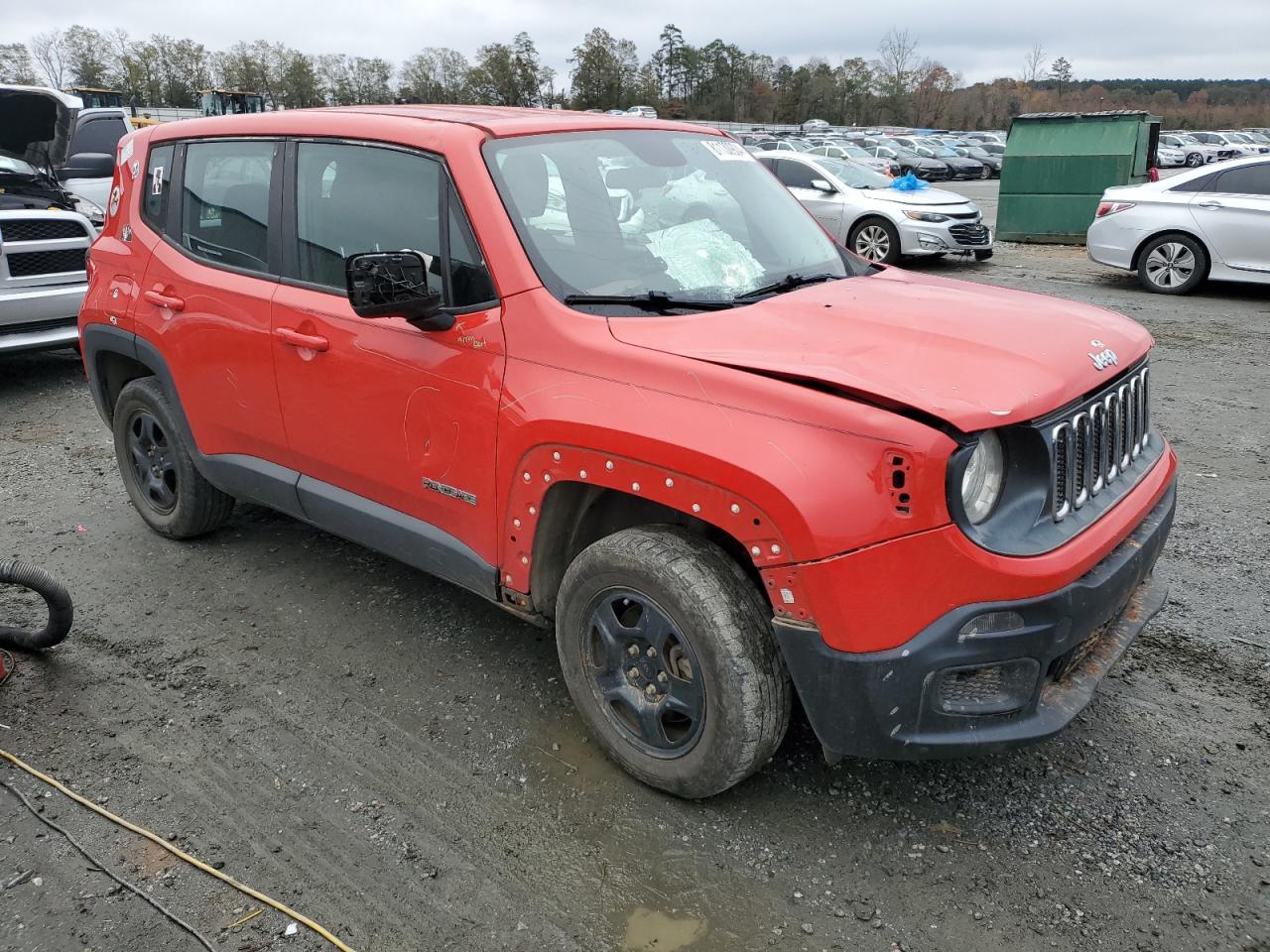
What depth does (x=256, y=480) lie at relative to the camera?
403 cm

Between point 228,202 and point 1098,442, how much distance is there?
334 cm

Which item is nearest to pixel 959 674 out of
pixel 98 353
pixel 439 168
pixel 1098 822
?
pixel 1098 822

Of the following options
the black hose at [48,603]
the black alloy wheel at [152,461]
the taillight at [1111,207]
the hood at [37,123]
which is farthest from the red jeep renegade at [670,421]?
the taillight at [1111,207]

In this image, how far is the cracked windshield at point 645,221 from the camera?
3.05 m

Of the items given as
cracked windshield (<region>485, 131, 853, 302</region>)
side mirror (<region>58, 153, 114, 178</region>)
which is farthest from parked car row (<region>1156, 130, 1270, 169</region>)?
cracked windshield (<region>485, 131, 853, 302</region>)

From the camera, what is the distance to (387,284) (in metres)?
2.93

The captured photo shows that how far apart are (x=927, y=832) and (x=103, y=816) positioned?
2383 mm

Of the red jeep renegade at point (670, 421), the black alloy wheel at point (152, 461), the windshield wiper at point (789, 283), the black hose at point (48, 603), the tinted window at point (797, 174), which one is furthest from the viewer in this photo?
the tinted window at point (797, 174)

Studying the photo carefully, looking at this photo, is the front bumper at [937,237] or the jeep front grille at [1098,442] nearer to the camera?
the jeep front grille at [1098,442]

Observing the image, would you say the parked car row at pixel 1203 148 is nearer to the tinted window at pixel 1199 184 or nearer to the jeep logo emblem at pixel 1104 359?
the tinted window at pixel 1199 184

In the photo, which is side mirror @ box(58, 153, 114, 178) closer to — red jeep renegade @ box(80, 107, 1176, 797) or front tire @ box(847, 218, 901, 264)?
red jeep renegade @ box(80, 107, 1176, 797)

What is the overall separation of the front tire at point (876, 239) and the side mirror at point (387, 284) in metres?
11.6

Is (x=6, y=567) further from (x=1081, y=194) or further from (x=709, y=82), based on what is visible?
(x=709, y=82)

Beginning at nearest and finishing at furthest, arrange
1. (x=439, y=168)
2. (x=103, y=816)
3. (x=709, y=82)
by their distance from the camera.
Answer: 1. (x=103, y=816)
2. (x=439, y=168)
3. (x=709, y=82)
